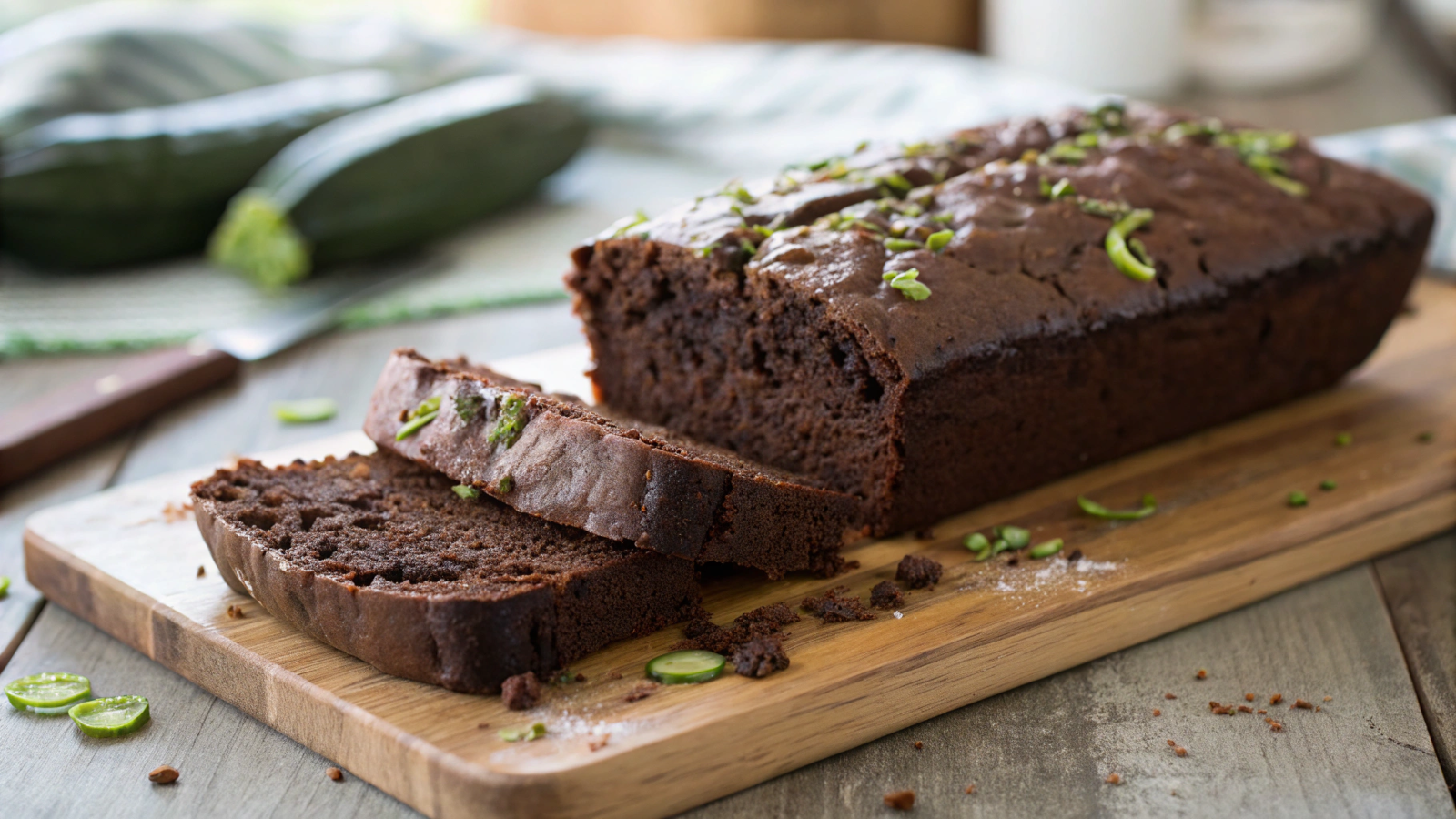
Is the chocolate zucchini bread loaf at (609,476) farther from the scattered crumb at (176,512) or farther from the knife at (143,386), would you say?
the knife at (143,386)

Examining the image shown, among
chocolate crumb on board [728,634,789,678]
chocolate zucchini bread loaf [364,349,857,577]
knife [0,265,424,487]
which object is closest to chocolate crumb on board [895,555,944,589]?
chocolate zucchini bread loaf [364,349,857,577]

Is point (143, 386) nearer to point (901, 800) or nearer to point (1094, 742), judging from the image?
point (901, 800)

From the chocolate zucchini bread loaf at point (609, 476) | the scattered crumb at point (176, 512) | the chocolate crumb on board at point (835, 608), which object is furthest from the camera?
the scattered crumb at point (176, 512)

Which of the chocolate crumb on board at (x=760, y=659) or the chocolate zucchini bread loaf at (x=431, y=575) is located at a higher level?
the chocolate zucchini bread loaf at (x=431, y=575)

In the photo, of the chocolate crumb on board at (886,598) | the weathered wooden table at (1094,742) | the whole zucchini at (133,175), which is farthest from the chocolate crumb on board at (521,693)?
the whole zucchini at (133,175)

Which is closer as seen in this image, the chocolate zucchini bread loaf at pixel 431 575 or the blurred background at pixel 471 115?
the chocolate zucchini bread loaf at pixel 431 575

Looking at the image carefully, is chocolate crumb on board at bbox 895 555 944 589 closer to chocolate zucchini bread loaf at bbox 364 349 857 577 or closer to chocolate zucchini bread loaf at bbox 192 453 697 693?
chocolate zucchini bread loaf at bbox 364 349 857 577

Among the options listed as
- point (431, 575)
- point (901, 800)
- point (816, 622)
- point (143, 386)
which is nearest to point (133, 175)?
point (143, 386)

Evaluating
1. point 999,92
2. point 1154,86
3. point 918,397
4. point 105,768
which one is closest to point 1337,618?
point 918,397
